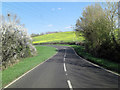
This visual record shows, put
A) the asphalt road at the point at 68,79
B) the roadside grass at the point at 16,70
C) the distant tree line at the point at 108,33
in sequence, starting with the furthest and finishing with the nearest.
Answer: the distant tree line at the point at 108,33 → the roadside grass at the point at 16,70 → the asphalt road at the point at 68,79

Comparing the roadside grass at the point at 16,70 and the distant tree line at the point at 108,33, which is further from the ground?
the distant tree line at the point at 108,33

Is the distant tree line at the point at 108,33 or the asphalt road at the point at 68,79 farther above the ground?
the distant tree line at the point at 108,33

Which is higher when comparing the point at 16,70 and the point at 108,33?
the point at 108,33

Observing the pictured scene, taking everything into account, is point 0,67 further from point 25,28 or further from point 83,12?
point 83,12

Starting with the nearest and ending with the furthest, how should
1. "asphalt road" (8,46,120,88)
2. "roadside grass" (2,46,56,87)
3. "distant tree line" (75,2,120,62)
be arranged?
"asphalt road" (8,46,120,88) < "roadside grass" (2,46,56,87) < "distant tree line" (75,2,120,62)

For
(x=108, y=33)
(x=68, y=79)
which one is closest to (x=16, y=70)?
(x=68, y=79)

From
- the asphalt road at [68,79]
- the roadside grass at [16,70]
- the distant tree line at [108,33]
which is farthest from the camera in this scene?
the distant tree line at [108,33]

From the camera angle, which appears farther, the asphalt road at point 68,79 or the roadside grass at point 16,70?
the roadside grass at point 16,70

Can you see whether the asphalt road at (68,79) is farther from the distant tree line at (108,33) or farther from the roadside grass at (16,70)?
the distant tree line at (108,33)

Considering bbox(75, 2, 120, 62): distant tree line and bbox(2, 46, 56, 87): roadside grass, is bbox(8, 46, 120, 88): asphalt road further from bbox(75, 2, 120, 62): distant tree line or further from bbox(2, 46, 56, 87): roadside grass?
bbox(75, 2, 120, 62): distant tree line

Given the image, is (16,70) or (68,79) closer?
(68,79)

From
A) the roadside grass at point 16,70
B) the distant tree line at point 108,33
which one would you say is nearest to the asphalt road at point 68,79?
the roadside grass at point 16,70

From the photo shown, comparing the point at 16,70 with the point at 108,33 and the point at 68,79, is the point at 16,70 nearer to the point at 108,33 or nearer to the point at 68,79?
the point at 68,79

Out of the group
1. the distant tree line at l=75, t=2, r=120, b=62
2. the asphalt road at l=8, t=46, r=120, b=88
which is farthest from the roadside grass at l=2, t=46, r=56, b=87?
the distant tree line at l=75, t=2, r=120, b=62
